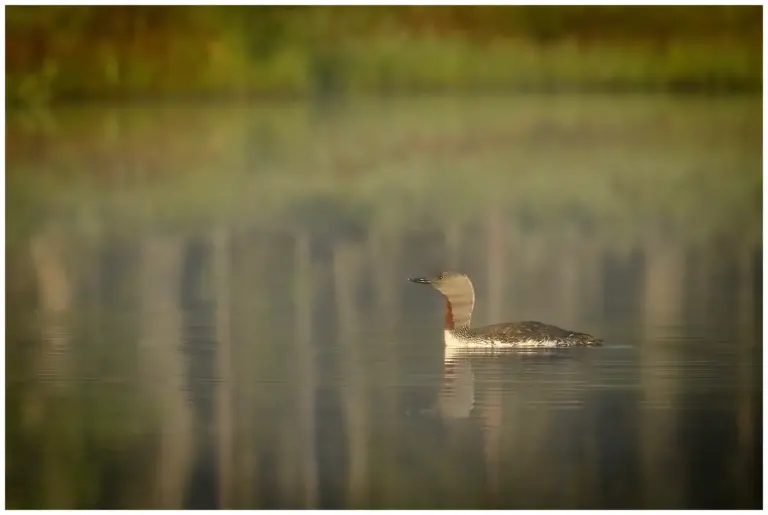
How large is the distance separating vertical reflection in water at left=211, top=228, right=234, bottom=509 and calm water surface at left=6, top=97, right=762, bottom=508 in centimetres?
1

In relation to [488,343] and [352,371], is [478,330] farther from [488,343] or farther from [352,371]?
[352,371]

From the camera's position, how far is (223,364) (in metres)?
6.84

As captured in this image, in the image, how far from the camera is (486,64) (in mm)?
8102

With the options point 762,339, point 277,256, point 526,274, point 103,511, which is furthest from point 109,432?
point 762,339

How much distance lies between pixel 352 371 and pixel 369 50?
192cm

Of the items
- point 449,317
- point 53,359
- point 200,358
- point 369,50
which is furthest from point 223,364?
point 369,50

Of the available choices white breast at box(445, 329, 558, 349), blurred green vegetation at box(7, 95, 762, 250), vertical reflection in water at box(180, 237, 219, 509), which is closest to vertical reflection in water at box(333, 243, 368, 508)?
blurred green vegetation at box(7, 95, 762, 250)

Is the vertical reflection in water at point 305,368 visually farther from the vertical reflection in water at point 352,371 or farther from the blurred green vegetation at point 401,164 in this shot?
the blurred green vegetation at point 401,164

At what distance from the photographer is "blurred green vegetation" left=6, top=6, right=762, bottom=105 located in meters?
7.60

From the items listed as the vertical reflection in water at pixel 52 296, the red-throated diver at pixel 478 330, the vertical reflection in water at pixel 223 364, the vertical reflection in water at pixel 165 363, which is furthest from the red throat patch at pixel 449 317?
the vertical reflection in water at pixel 52 296

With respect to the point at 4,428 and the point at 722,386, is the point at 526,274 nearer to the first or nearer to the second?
the point at 722,386

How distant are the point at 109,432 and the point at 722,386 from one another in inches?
105

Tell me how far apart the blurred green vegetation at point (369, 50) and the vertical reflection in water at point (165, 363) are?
3.60 feet

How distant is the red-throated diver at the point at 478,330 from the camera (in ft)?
→ 22.9
